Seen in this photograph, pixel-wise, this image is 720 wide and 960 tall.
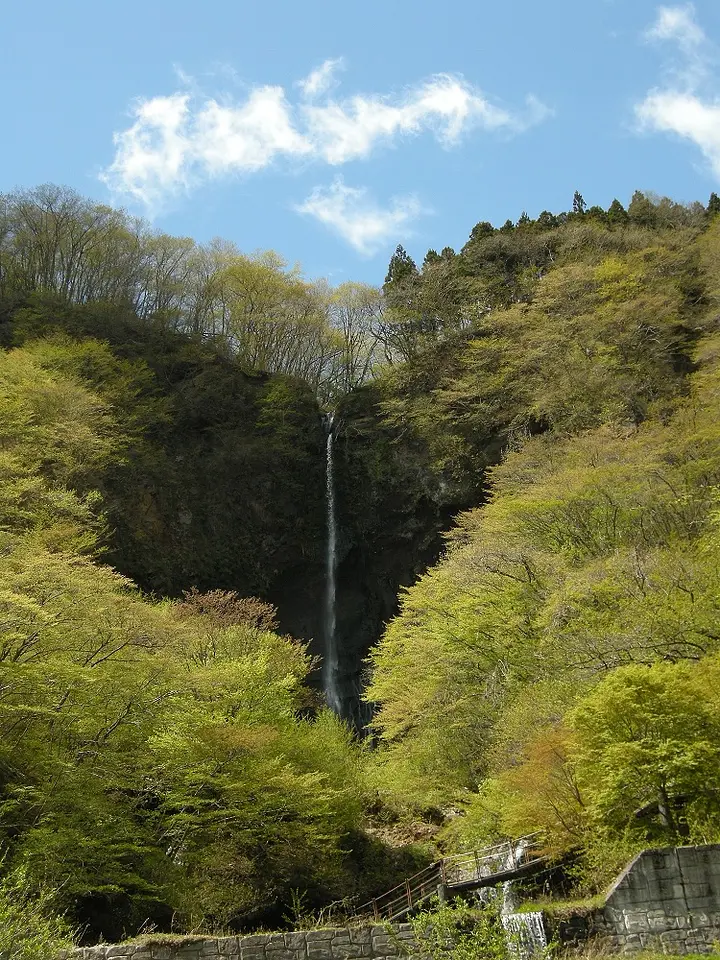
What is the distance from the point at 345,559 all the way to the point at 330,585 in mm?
1571

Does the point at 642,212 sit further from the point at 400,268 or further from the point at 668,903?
the point at 668,903

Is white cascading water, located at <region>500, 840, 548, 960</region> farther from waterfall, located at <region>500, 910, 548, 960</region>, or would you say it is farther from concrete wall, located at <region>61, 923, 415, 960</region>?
concrete wall, located at <region>61, 923, 415, 960</region>

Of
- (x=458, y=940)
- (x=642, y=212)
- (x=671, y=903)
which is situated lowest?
(x=671, y=903)

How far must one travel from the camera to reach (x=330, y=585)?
4125cm

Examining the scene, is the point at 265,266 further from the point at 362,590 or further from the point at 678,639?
A: the point at 678,639

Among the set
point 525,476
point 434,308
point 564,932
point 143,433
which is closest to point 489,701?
point 564,932

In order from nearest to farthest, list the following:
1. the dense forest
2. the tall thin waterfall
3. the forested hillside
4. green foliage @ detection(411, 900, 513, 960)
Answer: green foliage @ detection(411, 900, 513, 960)
the forested hillside
the dense forest
the tall thin waterfall

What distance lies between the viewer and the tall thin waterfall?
37875mm

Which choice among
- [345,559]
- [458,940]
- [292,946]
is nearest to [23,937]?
[292,946]

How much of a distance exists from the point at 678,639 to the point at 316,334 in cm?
3779

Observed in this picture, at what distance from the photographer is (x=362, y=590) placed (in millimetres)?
40938

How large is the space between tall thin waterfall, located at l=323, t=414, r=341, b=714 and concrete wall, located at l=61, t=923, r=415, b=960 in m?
22.4

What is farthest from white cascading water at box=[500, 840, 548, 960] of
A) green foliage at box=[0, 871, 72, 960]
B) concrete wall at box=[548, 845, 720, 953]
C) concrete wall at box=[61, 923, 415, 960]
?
green foliage at box=[0, 871, 72, 960]

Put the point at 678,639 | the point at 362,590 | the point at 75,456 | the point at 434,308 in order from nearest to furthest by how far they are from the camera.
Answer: the point at 678,639 → the point at 75,456 → the point at 362,590 → the point at 434,308
